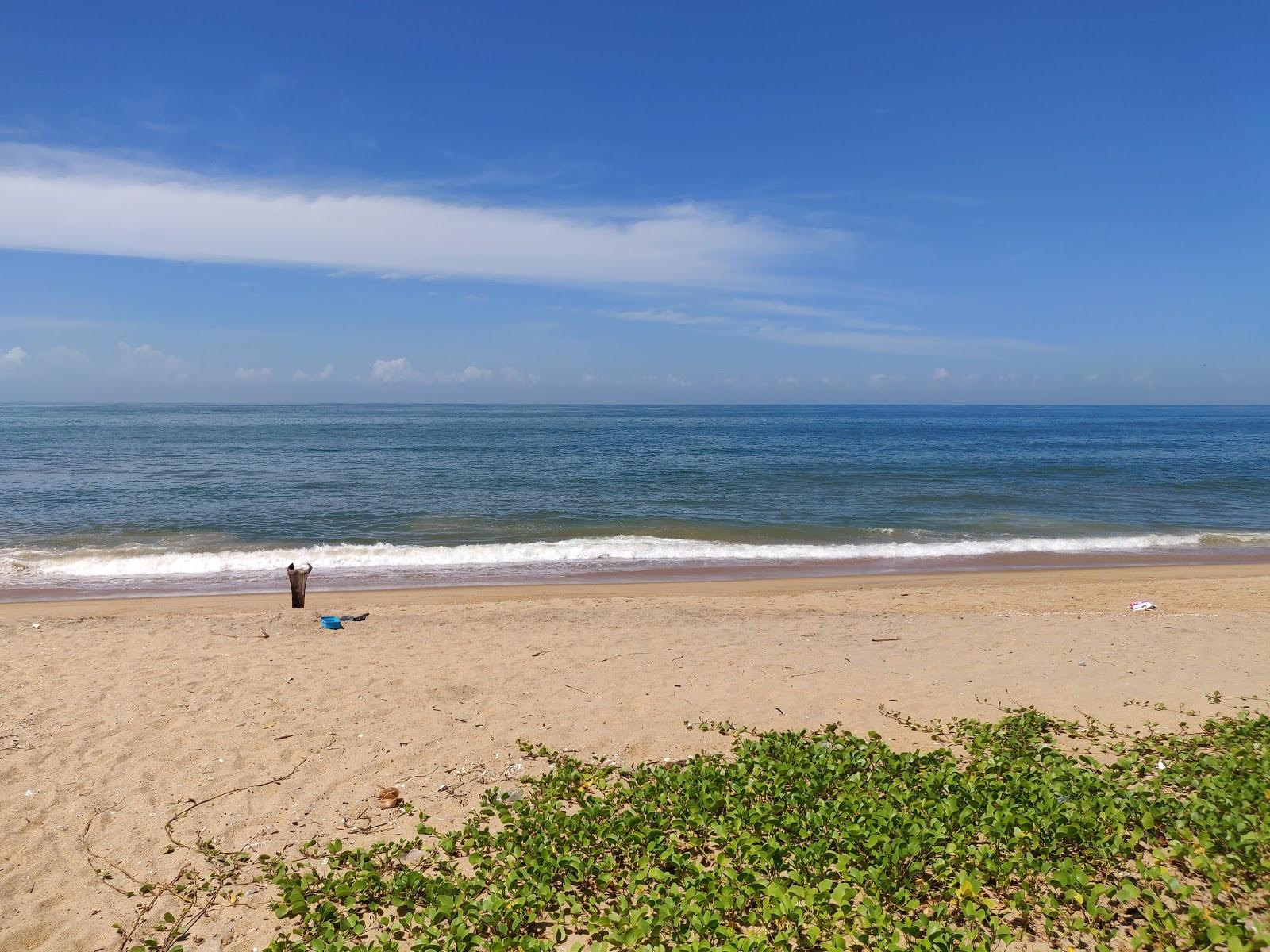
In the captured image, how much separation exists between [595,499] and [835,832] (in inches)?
840

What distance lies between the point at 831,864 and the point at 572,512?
1920 cm

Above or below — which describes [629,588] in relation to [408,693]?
below

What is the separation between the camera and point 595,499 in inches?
1013

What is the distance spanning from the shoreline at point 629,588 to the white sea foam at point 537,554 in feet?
5.88

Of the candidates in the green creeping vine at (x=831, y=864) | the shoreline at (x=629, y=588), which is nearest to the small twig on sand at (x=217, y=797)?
the green creeping vine at (x=831, y=864)

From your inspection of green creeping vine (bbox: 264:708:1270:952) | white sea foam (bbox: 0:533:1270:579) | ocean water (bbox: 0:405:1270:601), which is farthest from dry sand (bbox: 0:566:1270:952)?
ocean water (bbox: 0:405:1270:601)

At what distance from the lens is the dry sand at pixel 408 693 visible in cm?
509

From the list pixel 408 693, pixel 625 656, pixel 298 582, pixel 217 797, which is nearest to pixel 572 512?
pixel 298 582

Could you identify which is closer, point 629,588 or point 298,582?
point 298,582

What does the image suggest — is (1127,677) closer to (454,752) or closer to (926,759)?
(926,759)

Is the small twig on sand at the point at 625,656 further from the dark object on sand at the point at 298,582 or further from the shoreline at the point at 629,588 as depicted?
the dark object on sand at the point at 298,582

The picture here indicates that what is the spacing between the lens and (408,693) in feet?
25.4

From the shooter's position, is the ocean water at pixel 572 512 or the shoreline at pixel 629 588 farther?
the ocean water at pixel 572 512

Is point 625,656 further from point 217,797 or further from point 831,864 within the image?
point 831,864
